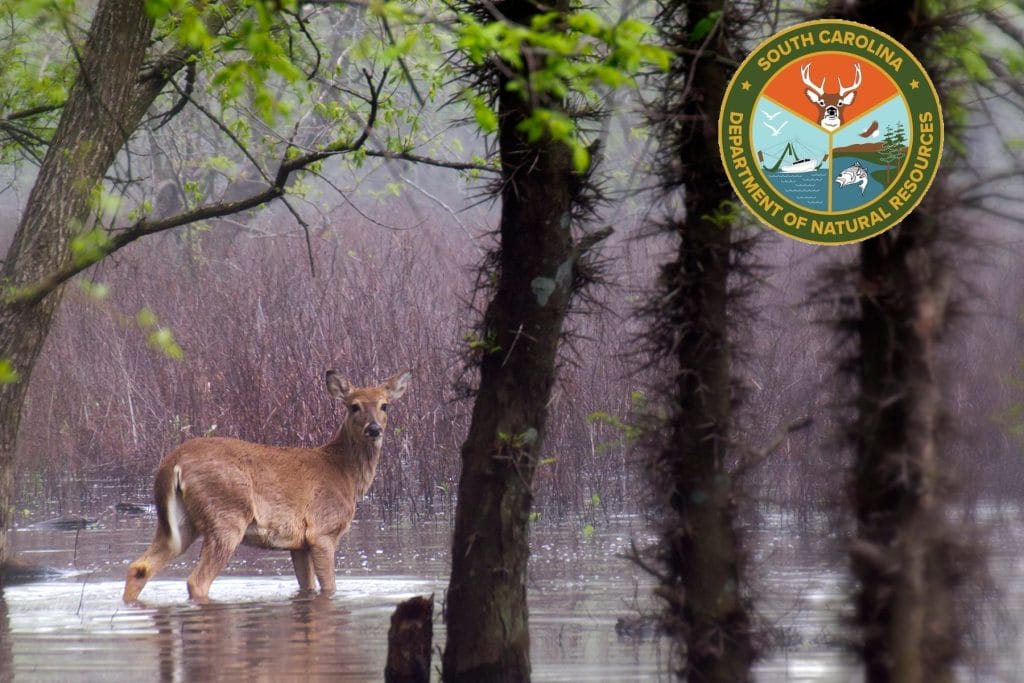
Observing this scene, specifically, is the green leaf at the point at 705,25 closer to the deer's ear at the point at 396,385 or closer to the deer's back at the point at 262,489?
the deer's back at the point at 262,489

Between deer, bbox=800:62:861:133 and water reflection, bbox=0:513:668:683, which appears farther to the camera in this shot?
water reflection, bbox=0:513:668:683

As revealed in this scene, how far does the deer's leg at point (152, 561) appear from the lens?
11.1 metres

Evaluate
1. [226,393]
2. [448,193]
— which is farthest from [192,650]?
[448,193]

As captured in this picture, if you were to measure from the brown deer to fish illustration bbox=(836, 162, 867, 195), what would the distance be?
25.5 feet

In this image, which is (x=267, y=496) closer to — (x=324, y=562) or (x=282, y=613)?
(x=324, y=562)

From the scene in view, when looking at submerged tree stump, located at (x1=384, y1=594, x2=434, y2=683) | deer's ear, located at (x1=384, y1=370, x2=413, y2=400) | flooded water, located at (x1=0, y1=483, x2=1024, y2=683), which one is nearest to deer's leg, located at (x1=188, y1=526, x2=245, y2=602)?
flooded water, located at (x1=0, y1=483, x2=1024, y2=683)

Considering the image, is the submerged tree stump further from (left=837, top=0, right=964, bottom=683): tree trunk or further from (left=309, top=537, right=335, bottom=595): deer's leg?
(left=309, top=537, right=335, bottom=595): deer's leg

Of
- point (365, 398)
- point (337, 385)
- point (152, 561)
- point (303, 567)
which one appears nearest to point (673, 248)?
point (152, 561)

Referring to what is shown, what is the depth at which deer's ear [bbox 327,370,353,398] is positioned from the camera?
13211 millimetres

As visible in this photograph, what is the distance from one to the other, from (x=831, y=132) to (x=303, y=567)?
8.52m

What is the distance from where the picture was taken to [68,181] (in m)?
10.2

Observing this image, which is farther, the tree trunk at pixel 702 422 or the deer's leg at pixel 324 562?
the deer's leg at pixel 324 562

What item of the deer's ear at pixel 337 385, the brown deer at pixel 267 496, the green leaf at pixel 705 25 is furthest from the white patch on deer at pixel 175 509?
the green leaf at pixel 705 25

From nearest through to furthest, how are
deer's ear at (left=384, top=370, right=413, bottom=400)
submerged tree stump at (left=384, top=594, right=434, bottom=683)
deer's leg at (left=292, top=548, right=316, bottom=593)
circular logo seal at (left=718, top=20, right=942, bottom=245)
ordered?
circular logo seal at (left=718, top=20, right=942, bottom=245)
submerged tree stump at (left=384, top=594, right=434, bottom=683)
deer's leg at (left=292, top=548, right=316, bottom=593)
deer's ear at (left=384, top=370, right=413, bottom=400)
